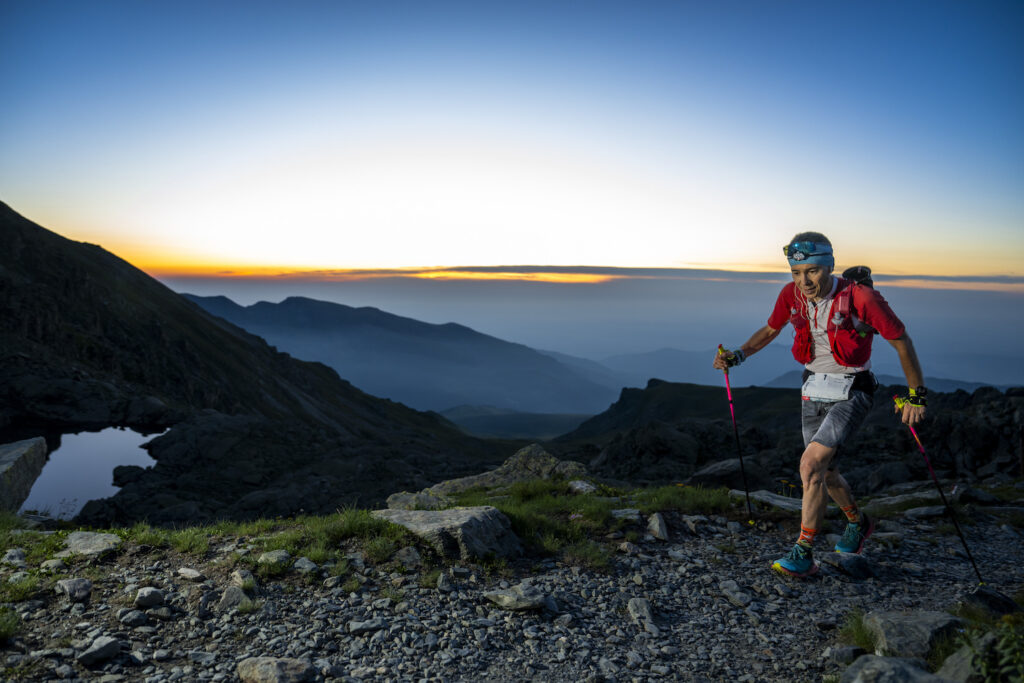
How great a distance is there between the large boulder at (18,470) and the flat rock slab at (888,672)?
43.3 ft

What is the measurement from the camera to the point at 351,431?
7100cm

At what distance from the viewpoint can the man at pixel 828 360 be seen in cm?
640

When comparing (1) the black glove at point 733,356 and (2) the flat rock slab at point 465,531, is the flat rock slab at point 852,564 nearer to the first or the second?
(1) the black glove at point 733,356

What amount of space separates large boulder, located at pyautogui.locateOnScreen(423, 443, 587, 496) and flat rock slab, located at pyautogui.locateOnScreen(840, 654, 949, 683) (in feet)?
33.9

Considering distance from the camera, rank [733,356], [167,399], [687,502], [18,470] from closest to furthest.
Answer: [733,356] < [687,502] < [18,470] < [167,399]

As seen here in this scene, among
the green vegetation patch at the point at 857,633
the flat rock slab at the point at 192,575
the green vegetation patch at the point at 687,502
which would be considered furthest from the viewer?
the green vegetation patch at the point at 687,502

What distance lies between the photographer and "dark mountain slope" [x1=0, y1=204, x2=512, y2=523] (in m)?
25.5

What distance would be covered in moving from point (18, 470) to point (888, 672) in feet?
50.7

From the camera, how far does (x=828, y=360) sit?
23.0 feet

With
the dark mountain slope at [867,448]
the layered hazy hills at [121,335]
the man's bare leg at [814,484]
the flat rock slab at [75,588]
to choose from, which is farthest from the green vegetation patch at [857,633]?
the layered hazy hills at [121,335]

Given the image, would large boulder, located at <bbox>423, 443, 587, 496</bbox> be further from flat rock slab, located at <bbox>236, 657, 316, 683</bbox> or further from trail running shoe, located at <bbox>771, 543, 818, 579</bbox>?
flat rock slab, located at <bbox>236, 657, 316, 683</bbox>

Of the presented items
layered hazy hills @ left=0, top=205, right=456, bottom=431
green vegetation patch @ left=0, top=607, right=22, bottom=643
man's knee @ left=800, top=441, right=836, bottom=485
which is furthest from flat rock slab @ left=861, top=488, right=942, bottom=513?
layered hazy hills @ left=0, top=205, right=456, bottom=431

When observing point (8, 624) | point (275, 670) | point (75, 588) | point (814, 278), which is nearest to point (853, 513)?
point (814, 278)

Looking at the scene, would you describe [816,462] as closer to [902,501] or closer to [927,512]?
[927,512]
